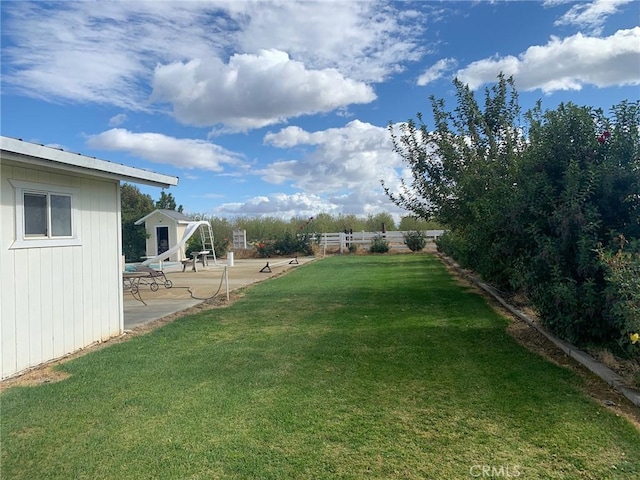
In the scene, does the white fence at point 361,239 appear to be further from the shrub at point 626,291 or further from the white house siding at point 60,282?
the shrub at point 626,291

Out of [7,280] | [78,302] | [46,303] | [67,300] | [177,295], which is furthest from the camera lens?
[177,295]

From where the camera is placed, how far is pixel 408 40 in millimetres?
10398

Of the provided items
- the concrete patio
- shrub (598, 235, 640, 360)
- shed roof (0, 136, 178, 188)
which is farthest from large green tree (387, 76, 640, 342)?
the concrete patio

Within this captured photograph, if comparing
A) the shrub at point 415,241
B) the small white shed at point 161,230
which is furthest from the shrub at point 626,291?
the shrub at point 415,241

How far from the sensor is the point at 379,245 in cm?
2634

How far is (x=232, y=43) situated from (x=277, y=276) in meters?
7.49

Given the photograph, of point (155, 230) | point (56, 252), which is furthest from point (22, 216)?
point (155, 230)

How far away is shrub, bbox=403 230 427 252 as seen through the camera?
2578cm

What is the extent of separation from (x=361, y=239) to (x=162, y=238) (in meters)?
12.6

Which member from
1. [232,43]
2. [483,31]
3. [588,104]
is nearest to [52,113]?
[232,43]

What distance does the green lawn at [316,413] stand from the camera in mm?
2691

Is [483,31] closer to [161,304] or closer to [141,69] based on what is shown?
[141,69]

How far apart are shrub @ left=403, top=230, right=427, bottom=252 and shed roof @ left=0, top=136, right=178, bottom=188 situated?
67.2ft

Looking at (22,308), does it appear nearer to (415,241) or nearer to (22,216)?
(22,216)
